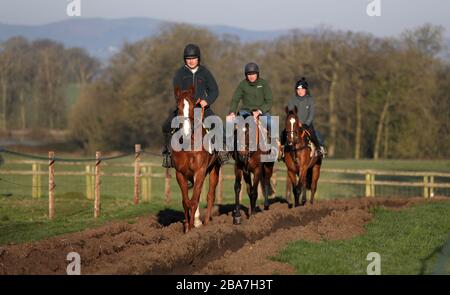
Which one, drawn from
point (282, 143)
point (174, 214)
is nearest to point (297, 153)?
point (282, 143)

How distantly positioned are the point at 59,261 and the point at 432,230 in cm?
777

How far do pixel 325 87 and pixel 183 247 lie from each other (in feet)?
188

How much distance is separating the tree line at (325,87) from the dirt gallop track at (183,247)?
44.6 meters

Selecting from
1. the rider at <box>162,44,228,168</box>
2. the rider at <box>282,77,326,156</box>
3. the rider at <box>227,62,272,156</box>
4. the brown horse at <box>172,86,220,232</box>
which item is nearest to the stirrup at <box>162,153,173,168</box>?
the rider at <box>162,44,228,168</box>

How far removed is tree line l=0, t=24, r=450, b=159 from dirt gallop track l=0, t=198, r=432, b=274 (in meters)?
44.6

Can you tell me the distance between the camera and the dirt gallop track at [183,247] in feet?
35.1

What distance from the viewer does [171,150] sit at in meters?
14.6

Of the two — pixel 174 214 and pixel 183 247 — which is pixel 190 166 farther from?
pixel 174 214

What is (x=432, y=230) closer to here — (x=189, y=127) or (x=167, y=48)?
(x=189, y=127)

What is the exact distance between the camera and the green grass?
11242 millimetres

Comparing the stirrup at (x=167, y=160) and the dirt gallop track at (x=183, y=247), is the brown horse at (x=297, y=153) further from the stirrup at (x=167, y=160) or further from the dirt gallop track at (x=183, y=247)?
the stirrup at (x=167, y=160)

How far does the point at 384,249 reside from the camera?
43.4 feet
